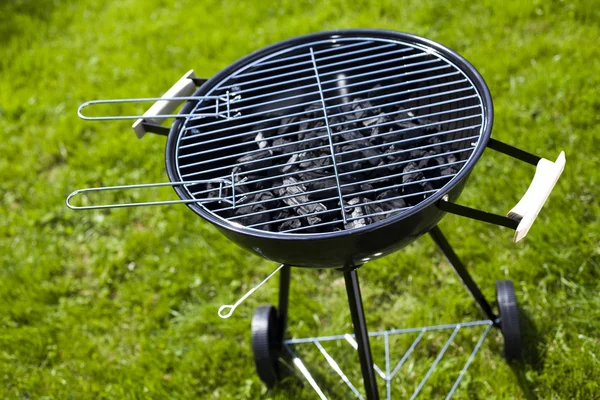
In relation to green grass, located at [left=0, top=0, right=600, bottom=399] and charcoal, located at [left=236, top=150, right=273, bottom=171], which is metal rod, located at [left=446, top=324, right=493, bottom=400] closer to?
green grass, located at [left=0, top=0, right=600, bottom=399]

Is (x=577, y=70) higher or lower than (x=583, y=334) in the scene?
higher

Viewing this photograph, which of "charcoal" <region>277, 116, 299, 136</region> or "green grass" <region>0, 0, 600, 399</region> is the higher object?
"charcoal" <region>277, 116, 299, 136</region>

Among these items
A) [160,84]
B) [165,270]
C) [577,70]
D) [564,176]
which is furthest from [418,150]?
[160,84]

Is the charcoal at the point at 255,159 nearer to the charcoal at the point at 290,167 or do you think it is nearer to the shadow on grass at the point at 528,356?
→ the charcoal at the point at 290,167

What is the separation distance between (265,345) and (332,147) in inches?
37.7

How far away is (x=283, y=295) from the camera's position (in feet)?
7.65

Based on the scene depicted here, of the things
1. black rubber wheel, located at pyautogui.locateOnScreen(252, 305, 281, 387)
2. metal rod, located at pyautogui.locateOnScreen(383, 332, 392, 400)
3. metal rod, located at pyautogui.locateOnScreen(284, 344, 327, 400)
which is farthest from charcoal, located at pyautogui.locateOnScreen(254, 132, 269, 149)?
metal rod, located at pyautogui.locateOnScreen(383, 332, 392, 400)

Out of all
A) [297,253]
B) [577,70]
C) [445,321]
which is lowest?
[445,321]

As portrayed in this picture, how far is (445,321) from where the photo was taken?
2.46 meters

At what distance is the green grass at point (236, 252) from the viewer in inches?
94.6

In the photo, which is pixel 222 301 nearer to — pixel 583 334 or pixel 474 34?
pixel 583 334

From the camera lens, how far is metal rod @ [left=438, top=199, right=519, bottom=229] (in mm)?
1479

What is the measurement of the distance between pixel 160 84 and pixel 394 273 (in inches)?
80.7

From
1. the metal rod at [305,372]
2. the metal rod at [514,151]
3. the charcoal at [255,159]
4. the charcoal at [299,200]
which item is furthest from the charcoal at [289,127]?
the metal rod at [305,372]
